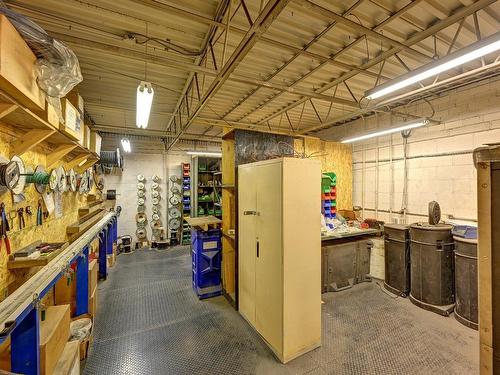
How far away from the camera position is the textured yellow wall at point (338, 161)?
5.93 meters

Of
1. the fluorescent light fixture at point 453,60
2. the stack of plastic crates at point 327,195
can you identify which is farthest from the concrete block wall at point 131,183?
the fluorescent light fixture at point 453,60

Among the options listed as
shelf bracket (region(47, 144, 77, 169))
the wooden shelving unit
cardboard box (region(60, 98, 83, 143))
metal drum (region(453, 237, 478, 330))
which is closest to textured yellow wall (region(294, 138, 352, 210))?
the wooden shelving unit

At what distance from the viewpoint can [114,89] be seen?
13.6ft

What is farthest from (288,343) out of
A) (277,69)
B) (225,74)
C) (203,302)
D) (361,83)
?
(361,83)

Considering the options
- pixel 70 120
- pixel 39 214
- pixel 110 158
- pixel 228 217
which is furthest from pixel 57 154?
pixel 110 158

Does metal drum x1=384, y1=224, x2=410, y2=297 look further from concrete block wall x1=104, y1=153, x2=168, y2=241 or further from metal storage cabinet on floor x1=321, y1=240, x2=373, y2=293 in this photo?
concrete block wall x1=104, y1=153, x2=168, y2=241

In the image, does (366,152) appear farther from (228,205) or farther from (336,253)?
(228,205)

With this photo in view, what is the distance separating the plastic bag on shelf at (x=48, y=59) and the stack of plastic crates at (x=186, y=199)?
5.51 meters

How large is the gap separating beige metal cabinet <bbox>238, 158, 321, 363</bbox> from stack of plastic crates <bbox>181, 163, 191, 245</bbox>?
16.6ft

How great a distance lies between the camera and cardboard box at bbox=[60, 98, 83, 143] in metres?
2.35

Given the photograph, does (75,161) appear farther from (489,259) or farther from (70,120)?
(489,259)

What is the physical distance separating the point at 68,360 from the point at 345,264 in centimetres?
400

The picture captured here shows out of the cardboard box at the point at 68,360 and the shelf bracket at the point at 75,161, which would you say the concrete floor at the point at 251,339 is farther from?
the shelf bracket at the point at 75,161

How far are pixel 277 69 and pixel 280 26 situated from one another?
100 cm
